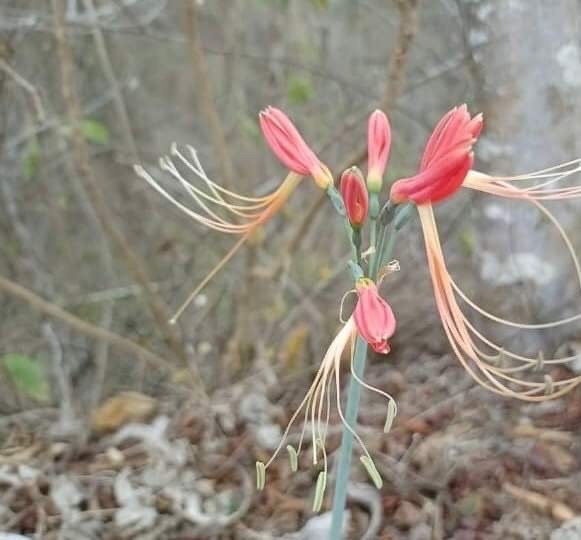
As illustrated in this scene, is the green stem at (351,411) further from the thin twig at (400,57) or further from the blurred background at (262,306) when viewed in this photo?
the thin twig at (400,57)

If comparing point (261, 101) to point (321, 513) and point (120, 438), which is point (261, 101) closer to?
point (120, 438)

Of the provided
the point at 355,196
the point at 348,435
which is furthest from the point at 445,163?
the point at 348,435

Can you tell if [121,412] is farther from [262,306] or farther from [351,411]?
[351,411]

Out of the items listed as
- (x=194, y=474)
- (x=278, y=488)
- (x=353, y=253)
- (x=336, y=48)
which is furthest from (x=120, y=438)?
(x=336, y=48)


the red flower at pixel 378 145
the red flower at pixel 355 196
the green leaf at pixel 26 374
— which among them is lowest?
the green leaf at pixel 26 374

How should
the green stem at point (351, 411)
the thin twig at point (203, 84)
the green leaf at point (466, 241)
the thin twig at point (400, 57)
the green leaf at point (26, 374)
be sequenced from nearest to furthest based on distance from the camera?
the green stem at point (351, 411) → the thin twig at point (400, 57) → the green leaf at point (26, 374) → the thin twig at point (203, 84) → the green leaf at point (466, 241)

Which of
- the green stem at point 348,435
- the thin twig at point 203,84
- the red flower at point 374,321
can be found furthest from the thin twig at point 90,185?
the red flower at point 374,321
